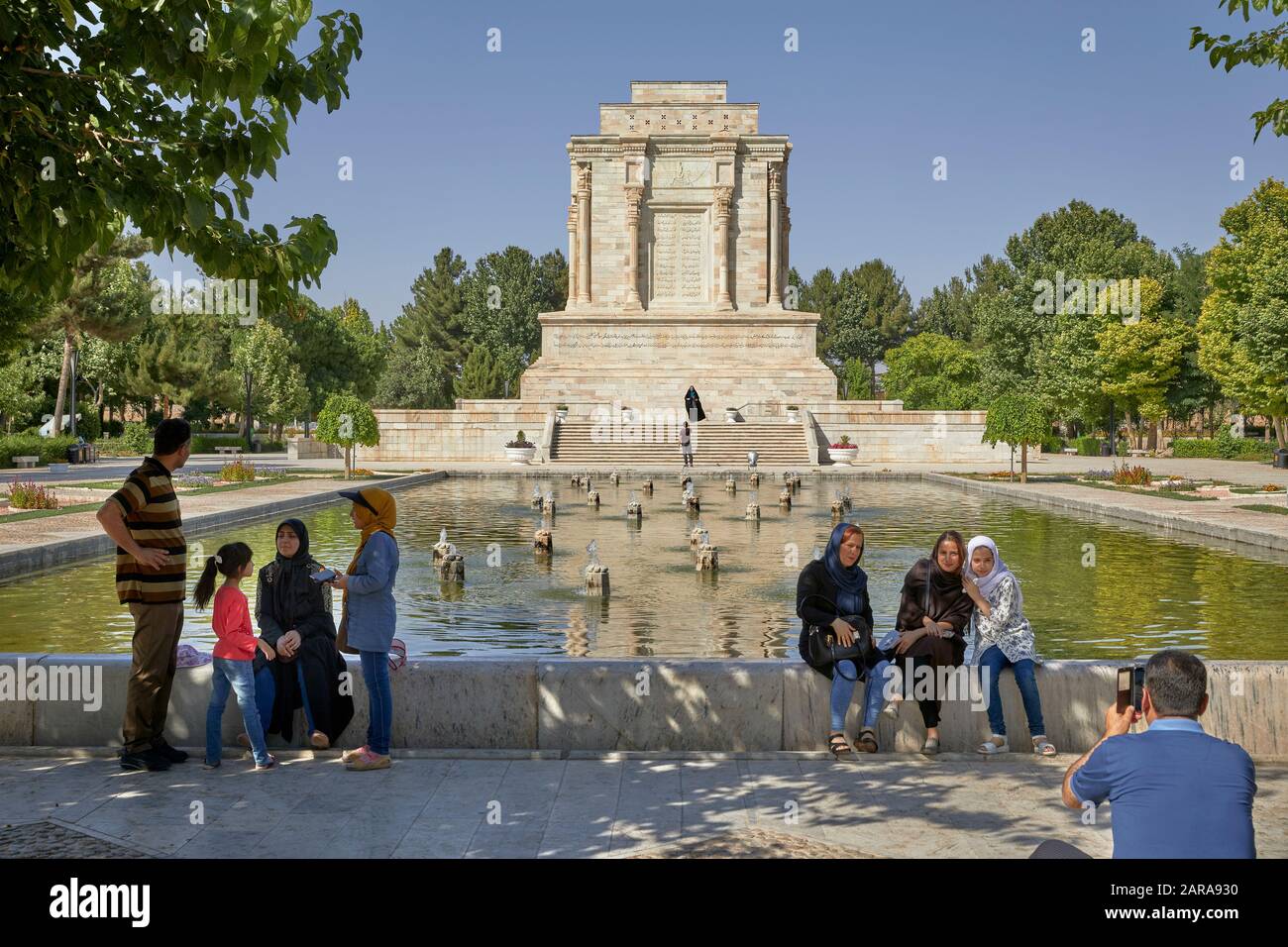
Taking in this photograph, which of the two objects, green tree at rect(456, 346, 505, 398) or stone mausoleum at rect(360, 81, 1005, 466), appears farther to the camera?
green tree at rect(456, 346, 505, 398)

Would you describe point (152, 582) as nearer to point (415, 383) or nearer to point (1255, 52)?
point (1255, 52)

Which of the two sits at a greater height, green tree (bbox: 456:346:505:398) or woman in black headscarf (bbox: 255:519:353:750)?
green tree (bbox: 456:346:505:398)

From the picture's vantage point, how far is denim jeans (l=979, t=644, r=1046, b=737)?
8.05 meters

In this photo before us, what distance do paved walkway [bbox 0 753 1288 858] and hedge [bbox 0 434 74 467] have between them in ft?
135

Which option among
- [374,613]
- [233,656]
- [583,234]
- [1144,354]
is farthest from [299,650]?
[1144,354]

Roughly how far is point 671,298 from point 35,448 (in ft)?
106

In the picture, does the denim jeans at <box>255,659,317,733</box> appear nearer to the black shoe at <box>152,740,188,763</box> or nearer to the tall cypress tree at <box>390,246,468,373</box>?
the black shoe at <box>152,740,188,763</box>

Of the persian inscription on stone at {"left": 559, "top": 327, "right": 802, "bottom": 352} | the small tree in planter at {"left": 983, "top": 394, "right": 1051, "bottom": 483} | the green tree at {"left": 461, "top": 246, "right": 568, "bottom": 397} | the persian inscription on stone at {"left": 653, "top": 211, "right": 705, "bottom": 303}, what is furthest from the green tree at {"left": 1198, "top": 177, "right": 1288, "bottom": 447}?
the green tree at {"left": 461, "top": 246, "right": 568, "bottom": 397}

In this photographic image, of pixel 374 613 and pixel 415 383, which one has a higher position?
pixel 415 383

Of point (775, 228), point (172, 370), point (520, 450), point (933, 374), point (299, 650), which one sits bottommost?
point (299, 650)

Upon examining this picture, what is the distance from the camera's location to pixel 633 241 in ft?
207

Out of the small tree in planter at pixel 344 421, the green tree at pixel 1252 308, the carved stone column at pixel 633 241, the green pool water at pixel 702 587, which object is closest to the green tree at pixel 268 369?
the carved stone column at pixel 633 241

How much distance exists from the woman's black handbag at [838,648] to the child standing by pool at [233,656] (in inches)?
144
